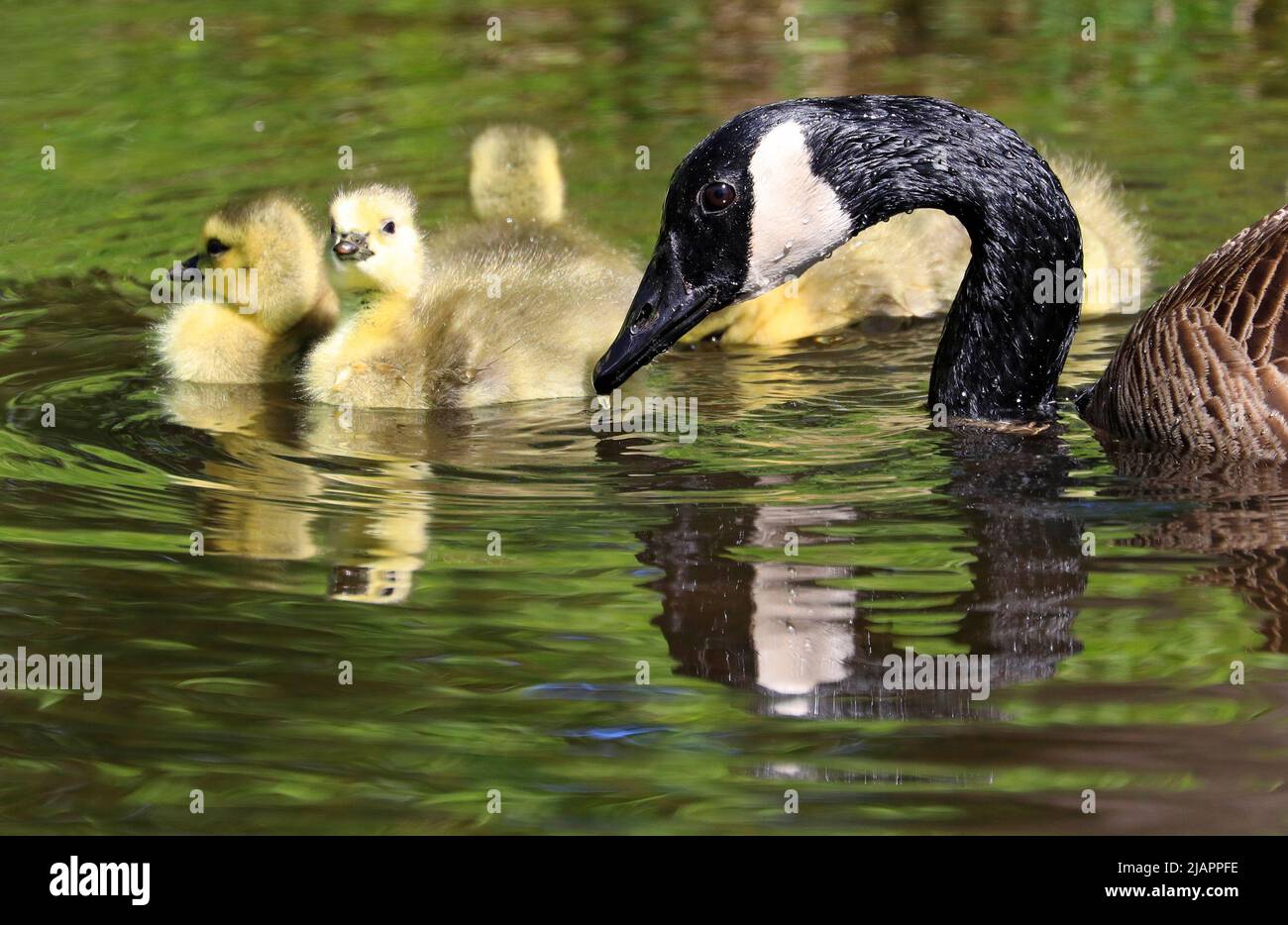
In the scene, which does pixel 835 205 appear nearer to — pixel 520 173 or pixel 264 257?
pixel 264 257

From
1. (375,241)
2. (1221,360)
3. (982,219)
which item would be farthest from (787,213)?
(375,241)

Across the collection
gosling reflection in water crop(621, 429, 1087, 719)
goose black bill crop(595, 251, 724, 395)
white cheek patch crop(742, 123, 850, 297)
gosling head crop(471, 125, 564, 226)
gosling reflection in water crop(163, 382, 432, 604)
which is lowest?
gosling reflection in water crop(621, 429, 1087, 719)

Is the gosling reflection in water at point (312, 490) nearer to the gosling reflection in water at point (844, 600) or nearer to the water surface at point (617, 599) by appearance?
the water surface at point (617, 599)

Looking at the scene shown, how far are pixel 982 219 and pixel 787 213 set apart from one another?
66 centimetres

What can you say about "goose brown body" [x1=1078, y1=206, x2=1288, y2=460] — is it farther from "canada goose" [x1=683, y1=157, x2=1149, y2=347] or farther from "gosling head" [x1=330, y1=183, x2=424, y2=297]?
"gosling head" [x1=330, y1=183, x2=424, y2=297]

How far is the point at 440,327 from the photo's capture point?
20.9 feet

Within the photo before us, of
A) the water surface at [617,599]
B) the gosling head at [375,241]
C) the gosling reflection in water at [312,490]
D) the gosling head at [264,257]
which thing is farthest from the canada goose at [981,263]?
the gosling head at [264,257]

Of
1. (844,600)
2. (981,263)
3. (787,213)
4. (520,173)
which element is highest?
(520,173)

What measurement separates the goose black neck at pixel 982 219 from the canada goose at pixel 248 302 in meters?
2.08

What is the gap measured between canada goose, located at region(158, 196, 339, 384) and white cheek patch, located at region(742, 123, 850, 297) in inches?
72.7

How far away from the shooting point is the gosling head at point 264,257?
6676 mm

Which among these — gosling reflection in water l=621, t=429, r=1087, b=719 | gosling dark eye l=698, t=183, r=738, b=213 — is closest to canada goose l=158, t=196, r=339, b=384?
gosling dark eye l=698, t=183, r=738, b=213

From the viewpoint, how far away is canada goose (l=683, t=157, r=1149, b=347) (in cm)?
734

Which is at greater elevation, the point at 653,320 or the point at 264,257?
the point at 264,257
